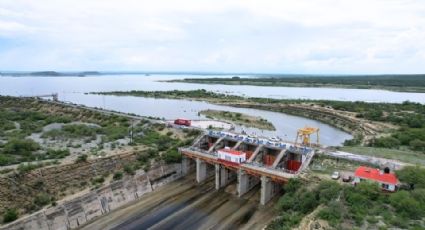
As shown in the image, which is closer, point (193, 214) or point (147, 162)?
point (193, 214)

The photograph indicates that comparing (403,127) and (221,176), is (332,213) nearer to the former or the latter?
(221,176)

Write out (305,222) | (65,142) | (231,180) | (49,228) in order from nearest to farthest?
(305,222), (49,228), (231,180), (65,142)

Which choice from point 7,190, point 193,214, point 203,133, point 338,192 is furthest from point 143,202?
point 338,192

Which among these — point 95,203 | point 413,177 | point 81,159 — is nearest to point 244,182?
point 95,203

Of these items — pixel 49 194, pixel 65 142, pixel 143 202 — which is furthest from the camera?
pixel 65 142

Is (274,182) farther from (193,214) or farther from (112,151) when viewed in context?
(112,151)

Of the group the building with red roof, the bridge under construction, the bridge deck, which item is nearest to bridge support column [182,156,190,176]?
the bridge under construction
